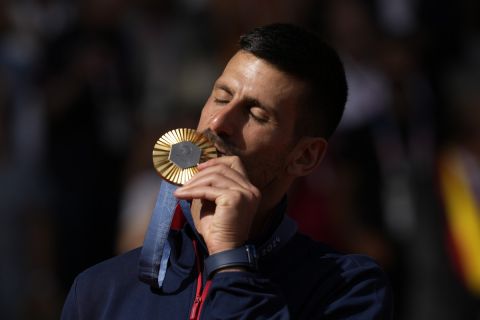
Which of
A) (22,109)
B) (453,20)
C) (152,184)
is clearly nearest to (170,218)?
(152,184)

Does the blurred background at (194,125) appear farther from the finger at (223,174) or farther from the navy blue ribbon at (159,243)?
the finger at (223,174)

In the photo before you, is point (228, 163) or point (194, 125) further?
point (194, 125)

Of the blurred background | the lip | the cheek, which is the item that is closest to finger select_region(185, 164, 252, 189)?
the lip

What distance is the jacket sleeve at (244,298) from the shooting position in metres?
3.19

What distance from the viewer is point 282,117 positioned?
3.61 metres

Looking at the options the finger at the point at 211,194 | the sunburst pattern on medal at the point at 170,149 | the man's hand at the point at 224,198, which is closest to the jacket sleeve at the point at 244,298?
the man's hand at the point at 224,198

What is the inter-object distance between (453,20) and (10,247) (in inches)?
166

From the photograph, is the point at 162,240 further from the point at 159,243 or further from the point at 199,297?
the point at 199,297

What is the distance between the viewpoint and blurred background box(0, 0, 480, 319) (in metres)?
7.50

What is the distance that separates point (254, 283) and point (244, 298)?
7 centimetres

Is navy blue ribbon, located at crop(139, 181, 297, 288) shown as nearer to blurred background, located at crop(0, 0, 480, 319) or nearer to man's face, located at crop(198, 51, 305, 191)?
man's face, located at crop(198, 51, 305, 191)

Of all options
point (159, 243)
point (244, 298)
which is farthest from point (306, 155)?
point (244, 298)

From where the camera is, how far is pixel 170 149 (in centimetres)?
341

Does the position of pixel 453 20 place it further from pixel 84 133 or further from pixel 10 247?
pixel 10 247
